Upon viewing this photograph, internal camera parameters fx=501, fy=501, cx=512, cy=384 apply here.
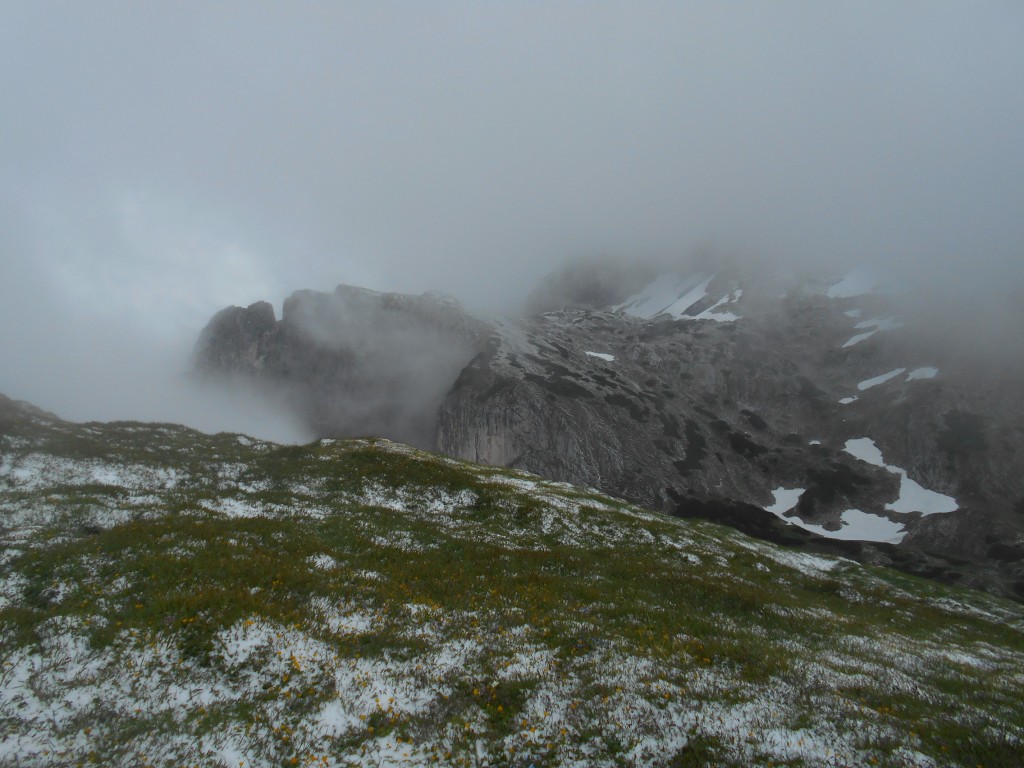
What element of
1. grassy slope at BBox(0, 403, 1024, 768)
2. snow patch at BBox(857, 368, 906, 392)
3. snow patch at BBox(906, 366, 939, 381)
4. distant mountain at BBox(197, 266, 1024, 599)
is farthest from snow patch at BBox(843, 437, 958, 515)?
grassy slope at BBox(0, 403, 1024, 768)

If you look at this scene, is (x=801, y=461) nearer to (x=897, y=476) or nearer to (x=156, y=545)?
(x=897, y=476)

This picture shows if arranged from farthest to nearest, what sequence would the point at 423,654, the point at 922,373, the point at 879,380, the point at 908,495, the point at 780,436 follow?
the point at 879,380, the point at 922,373, the point at 780,436, the point at 908,495, the point at 423,654

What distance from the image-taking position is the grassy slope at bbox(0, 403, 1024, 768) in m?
9.09

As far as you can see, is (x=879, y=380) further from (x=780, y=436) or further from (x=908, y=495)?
(x=908, y=495)

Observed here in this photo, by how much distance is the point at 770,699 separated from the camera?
1116 centimetres

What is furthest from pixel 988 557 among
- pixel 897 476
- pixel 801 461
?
pixel 801 461

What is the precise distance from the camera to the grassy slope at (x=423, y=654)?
909cm

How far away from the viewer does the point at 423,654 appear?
41.0 ft

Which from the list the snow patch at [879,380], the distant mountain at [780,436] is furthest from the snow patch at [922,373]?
the snow patch at [879,380]

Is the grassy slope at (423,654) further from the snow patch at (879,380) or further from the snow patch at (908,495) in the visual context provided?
the snow patch at (879,380)

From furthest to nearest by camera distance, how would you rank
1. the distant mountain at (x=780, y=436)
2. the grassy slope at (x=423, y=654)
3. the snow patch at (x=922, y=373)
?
the snow patch at (x=922, y=373)
the distant mountain at (x=780, y=436)
the grassy slope at (x=423, y=654)

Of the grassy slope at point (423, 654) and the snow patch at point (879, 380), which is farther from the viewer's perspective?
the snow patch at point (879, 380)

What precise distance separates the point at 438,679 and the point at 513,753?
112 inches

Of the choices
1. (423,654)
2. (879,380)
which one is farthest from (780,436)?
(423,654)
